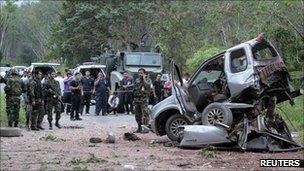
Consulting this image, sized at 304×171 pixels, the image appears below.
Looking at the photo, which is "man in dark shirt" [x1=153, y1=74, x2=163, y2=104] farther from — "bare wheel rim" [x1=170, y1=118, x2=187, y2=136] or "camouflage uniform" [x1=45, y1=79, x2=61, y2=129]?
"bare wheel rim" [x1=170, y1=118, x2=187, y2=136]

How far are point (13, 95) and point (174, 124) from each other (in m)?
5.14

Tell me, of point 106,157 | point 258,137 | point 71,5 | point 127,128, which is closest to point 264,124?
point 258,137

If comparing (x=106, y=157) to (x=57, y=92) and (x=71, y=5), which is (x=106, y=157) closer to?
(x=57, y=92)

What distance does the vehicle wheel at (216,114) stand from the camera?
12.2 meters

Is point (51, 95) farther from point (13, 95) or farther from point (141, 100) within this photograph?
point (141, 100)

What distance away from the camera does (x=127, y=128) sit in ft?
56.9

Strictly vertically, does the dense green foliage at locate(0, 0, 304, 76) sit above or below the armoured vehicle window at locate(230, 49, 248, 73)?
above

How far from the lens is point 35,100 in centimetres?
1598

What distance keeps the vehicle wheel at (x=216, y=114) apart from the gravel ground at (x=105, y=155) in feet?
2.66

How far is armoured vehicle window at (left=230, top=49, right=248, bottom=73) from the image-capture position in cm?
1242

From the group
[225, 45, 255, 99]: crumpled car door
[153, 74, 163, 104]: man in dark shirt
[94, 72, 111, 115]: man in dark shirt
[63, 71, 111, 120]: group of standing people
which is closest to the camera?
[225, 45, 255, 99]: crumpled car door

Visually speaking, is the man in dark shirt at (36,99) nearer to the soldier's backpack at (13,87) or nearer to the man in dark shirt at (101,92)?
the soldier's backpack at (13,87)

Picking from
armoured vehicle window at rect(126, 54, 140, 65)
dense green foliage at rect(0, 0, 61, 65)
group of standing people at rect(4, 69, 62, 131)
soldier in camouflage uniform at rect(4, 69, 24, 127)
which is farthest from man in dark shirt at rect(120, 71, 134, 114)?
dense green foliage at rect(0, 0, 61, 65)

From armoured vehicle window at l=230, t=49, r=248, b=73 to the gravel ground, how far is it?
1.90 metres
